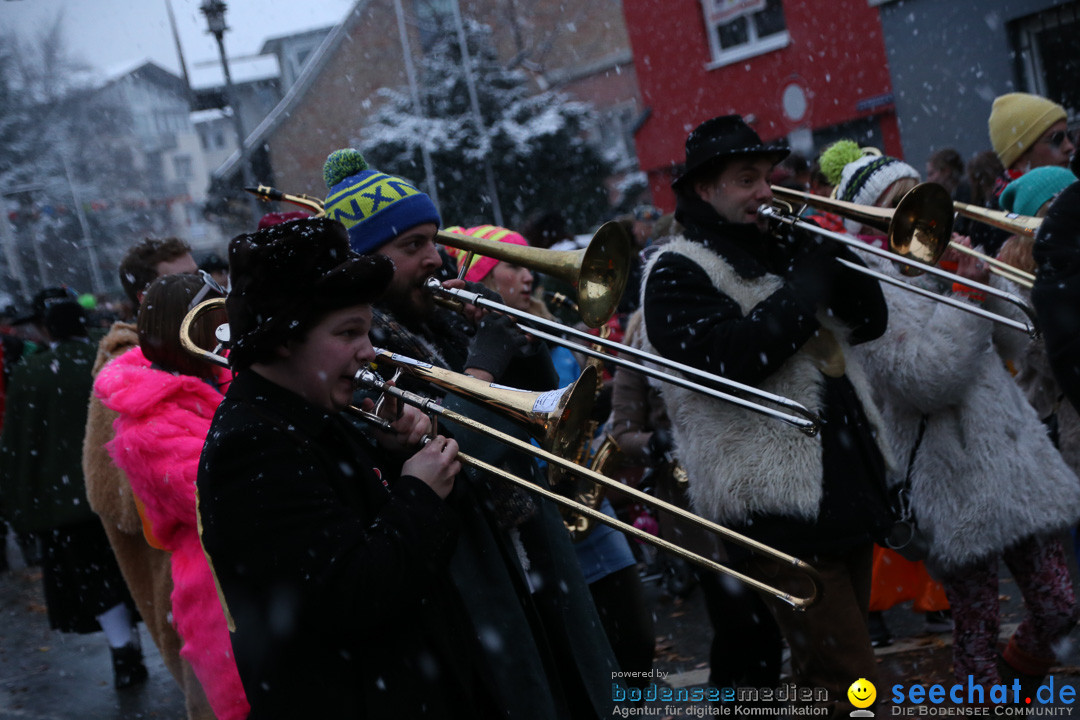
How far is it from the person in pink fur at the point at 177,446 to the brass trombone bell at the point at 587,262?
0.86m

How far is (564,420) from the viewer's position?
247 centimetres

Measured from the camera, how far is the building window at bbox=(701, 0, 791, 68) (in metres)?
16.7

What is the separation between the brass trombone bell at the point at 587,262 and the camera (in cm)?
304

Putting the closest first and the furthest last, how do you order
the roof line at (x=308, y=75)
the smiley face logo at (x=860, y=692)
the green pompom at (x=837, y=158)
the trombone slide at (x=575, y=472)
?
the trombone slide at (x=575, y=472), the smiley face logo at (x=860, y=692), the green pompom at (x=837, y=158), the roof line at (x=308, y=75)

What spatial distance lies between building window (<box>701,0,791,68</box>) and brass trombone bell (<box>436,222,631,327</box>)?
14538 mm

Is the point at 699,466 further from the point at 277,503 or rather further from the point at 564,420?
the point at 277,503

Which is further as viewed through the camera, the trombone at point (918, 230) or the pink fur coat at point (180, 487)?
the trombone at point (918, 230)

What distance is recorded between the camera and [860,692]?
9.82 feet

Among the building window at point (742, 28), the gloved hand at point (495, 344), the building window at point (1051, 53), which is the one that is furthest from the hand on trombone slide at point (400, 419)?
the building window at point (742, 28)

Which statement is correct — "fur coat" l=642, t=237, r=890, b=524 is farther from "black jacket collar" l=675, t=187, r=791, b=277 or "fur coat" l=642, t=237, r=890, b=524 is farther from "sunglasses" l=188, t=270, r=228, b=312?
"sunglasses" l=188, t=270, r=228, b=312

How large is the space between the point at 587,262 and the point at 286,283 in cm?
114

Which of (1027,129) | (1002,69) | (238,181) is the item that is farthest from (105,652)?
(238,181)

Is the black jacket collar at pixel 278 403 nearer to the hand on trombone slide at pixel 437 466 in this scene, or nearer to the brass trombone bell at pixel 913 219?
the hand on trombone slide at pixel 437 466

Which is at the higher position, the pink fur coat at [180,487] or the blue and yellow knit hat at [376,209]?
the blue and yellow knit hat at [376,209]
